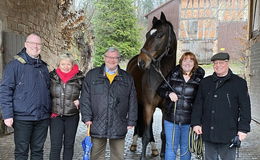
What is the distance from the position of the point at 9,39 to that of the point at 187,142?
13.9ft

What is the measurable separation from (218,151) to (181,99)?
66 cm

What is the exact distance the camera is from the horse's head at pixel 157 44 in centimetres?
313

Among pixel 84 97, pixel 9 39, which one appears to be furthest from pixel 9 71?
pixel 9 39

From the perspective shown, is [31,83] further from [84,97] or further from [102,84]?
[102,84]

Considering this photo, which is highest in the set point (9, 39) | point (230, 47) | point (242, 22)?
point (242, 22)

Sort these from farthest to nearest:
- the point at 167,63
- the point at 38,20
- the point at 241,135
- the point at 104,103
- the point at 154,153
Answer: the point at 38,20, the point at 154,153, the point at 167,63, the point at 104,103, the point at 241,135

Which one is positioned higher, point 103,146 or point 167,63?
point 167,63

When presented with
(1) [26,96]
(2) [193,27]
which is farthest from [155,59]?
(2) [193,27]

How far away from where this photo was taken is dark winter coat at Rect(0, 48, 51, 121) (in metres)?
2.66

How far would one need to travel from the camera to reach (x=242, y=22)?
74.5 feet

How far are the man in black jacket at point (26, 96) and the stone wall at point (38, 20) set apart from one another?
2991mm

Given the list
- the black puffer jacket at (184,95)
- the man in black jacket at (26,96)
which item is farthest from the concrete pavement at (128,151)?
the black puffer jacket at (184,95)

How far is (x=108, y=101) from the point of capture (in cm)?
276

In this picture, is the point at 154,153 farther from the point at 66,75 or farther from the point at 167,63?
the point at 66,75
